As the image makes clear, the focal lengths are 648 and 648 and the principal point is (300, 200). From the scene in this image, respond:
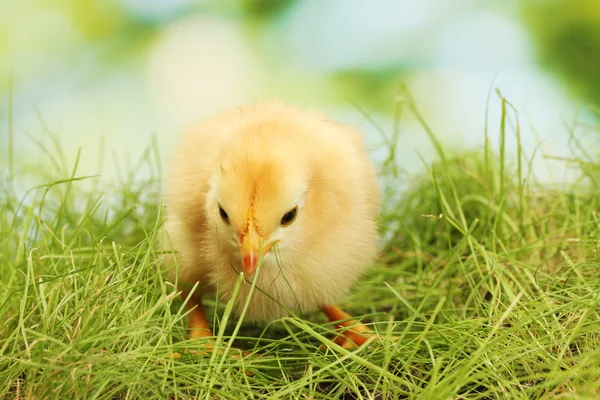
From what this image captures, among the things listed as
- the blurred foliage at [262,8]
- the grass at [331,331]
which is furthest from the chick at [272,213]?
the blurred foliage at [262,8]

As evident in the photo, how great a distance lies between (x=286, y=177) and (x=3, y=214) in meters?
1.24

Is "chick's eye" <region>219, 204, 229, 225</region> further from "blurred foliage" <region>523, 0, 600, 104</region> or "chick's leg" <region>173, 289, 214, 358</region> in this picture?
"blurred foliage" <region>523, 0, 600, 104</region>

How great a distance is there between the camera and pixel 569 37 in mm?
3957

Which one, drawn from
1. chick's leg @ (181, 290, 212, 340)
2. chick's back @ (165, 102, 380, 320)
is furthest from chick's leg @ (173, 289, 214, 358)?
chick's back @ (165, 102, 380, 320)

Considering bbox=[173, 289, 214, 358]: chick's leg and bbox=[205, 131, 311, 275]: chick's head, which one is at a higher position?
bbox=[205, 131, 311, 275]: chick's head

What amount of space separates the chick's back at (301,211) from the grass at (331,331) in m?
0.11

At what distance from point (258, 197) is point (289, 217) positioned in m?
0.12

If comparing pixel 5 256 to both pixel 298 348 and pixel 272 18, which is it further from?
pixel 272 18

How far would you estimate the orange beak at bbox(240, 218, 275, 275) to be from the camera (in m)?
1.59

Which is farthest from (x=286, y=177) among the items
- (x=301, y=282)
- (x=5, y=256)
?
(x=5, y=256)

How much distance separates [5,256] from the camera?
2.04 metres

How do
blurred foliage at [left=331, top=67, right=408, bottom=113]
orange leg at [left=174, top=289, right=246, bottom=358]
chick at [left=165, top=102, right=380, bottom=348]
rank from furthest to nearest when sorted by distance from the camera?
blurred foliage at [left=331, top=67, right=408, bottom=113] < orange leg at [left=174, top=289, right=246, bottom=358] < chick at [left=165, top=102, right=380, bottom=348]

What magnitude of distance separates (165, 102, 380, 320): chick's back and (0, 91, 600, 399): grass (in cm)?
11

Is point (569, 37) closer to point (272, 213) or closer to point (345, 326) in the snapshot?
point (345, 326)
